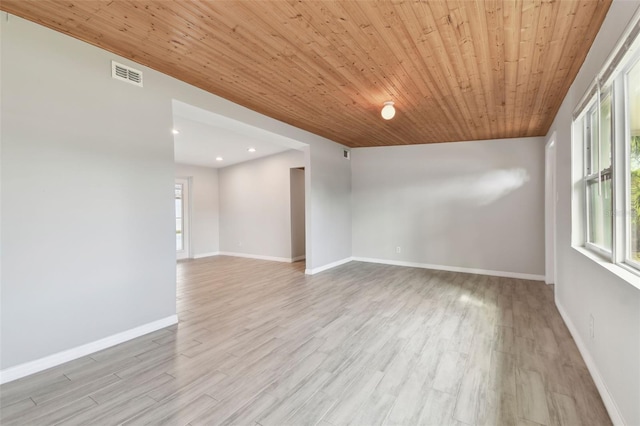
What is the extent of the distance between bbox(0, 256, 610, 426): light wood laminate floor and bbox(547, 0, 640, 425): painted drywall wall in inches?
7.9

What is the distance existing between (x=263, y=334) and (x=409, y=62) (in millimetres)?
2971

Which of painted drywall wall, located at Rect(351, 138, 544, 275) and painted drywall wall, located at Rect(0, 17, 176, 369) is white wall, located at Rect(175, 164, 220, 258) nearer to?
painted drywall wall, located at Rect(351, 138, 544, 275)

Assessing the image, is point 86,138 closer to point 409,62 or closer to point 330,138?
point 409,62

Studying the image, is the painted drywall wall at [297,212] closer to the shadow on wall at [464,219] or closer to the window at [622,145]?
the shadow on wall at [464,219]

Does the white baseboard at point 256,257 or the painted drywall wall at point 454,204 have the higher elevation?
the painted drywall wall at point 454,204

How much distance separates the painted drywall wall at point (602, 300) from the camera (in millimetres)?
1468

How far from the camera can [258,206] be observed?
24.5ft

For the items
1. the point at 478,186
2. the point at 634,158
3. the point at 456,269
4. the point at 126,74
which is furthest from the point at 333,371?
the point at 478,186

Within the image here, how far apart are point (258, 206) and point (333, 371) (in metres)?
5.68

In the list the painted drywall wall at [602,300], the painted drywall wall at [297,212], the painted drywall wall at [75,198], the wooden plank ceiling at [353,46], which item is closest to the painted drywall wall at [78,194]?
the painted drywall wall at [75,198]

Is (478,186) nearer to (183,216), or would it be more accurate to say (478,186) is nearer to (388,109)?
(388,109)

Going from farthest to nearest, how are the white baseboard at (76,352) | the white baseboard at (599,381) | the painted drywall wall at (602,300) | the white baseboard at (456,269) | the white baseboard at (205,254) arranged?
the white baseboard at (205,254) < the white baseboard at (456,269) < the white baseboard at (76,352) < the white baseboard at (599,381) < the painted drywall wall at (602,300)

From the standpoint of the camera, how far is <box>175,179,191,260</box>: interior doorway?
776 cm

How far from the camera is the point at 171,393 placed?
195 centimetres
